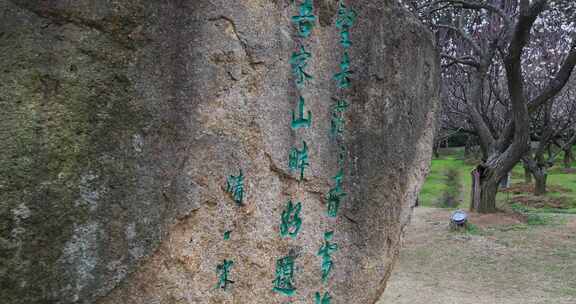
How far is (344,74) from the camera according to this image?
3.14 m

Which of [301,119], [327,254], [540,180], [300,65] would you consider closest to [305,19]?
[300,65]

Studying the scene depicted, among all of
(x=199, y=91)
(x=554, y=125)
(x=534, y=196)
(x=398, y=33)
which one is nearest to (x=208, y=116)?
(x=199, y=91)

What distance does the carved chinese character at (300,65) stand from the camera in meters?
2.93

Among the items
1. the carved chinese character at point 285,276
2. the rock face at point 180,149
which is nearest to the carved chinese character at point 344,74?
the rock face at point 180,149

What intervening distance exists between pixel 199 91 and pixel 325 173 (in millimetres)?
879

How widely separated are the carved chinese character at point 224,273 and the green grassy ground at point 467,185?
1164 centimetres

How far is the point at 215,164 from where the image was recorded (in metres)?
2.67

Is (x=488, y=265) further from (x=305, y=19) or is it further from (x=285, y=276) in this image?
(x=305, y=19)

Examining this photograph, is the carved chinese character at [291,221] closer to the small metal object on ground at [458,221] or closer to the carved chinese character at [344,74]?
the carved chinese character at [344,74]

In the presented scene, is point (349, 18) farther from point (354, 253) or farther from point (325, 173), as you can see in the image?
point (354, 253)

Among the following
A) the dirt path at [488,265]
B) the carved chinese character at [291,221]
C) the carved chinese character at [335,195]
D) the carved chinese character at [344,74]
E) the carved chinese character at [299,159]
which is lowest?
the dirt path at [488,265]

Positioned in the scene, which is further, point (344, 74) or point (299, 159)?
point (344, 74)

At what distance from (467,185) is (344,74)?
56.6 ft

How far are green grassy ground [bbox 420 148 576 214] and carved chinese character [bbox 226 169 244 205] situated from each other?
458 inches
